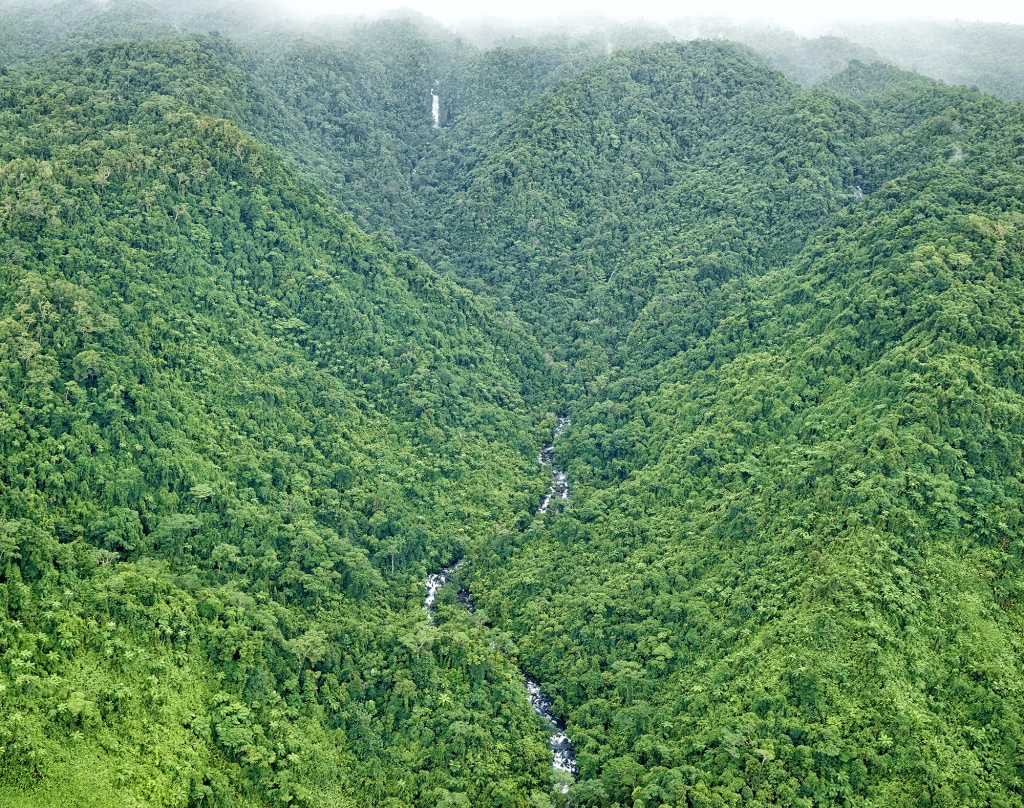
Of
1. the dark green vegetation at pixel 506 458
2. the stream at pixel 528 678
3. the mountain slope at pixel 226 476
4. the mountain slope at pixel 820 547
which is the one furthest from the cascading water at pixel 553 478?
the mountain slope at pixel 820 547

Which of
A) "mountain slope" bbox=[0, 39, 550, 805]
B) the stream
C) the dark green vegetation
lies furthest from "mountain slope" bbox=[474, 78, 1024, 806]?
"mountain slope" bbox=[0, 39, 550, 805]

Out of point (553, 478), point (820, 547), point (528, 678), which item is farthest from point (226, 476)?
point (820, 547)

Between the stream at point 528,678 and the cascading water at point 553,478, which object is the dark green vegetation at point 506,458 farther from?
the cascading water at point 553,478

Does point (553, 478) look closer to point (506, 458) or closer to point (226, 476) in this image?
point (506, 458)

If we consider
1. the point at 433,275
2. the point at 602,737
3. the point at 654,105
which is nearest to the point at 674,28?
the point at 654,105

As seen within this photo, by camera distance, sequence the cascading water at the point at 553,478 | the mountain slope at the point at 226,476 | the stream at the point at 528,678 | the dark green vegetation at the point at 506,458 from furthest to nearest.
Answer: the cascading water at the point at 553,478
the stream at the point at 528,678
the dark green vegetation at the point at 506,458
the mountain slope at the point at 226,476

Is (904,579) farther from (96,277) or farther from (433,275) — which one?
(96,277)

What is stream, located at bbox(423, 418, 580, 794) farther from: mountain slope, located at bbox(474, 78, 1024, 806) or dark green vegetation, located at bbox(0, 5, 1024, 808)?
mountain slope, located at bbox(474, 78, 1024, 806)
